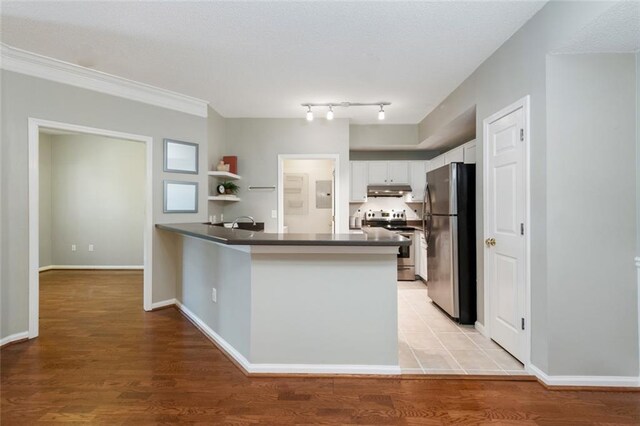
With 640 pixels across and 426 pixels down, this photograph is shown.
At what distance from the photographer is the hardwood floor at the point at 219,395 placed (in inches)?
69.3

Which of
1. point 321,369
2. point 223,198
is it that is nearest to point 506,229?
point 321,369

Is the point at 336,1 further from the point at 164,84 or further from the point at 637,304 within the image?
the point at 637,304

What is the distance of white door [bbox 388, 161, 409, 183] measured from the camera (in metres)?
5.34

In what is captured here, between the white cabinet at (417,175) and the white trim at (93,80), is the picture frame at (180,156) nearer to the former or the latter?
the white trim at (93,80)

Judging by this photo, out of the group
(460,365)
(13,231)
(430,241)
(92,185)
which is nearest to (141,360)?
(13,231)

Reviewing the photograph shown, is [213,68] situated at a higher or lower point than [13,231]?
higher

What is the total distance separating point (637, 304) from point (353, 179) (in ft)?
12.8

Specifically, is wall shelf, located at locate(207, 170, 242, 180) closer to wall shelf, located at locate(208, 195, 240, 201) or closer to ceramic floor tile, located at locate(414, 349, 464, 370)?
wall shelf, located at locate(208, 195, 240, 201)

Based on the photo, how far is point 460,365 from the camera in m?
2.33

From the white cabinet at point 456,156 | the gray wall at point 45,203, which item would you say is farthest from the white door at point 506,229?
the gray wall at point 45,203

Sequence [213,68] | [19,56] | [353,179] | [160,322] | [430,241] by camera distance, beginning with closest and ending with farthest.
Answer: [19,56] → [213,68] → [160,322] → [430,241] → [353,179]

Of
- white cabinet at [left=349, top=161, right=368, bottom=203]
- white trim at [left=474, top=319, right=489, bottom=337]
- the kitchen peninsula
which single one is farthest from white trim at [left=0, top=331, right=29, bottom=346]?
white cabinet at [left=349, top=161, right=368, bottom=203]

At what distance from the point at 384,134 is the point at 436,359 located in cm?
355

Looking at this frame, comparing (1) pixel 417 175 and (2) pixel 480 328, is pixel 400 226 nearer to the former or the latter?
(1) pixel 417 175
